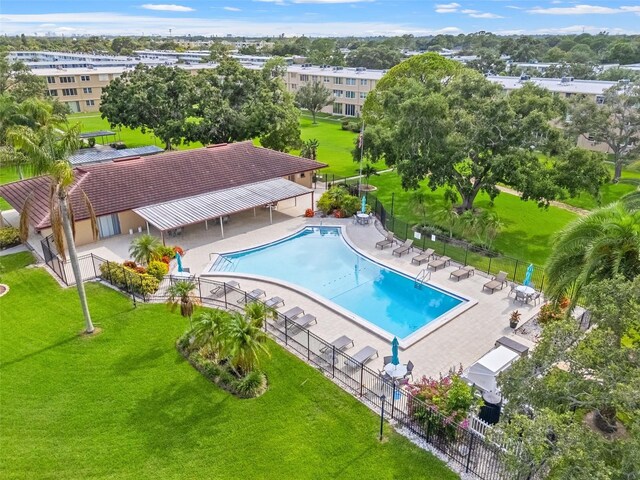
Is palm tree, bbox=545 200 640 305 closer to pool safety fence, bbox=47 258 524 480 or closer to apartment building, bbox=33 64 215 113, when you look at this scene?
pool safety fence, bbox=47 258 524 480

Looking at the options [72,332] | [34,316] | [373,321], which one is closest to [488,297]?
[373,321]

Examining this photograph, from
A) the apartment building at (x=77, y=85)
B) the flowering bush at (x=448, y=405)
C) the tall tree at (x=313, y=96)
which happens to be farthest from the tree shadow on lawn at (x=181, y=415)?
the apartment building at (x=77, y=85)

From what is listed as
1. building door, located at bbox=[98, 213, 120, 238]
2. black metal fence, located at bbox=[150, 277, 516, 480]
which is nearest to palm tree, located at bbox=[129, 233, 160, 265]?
black metal fence, located at bbox=[150, 277, 516, 480]

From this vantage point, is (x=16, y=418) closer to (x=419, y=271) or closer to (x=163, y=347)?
(x=163, y=347)

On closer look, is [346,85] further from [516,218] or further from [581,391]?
[581,391]

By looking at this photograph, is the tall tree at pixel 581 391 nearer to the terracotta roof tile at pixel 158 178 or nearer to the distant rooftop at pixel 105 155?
the terracotta roof tile at pixel 158 178

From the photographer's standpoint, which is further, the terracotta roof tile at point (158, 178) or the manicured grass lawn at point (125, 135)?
the manicured grass lawn at point (125, 135)
